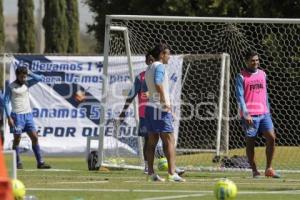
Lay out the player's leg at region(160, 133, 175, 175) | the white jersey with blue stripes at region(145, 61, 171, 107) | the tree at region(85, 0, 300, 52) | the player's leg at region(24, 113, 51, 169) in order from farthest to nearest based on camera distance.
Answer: the tree at region(85, 0, 300, 52) < the player's leg at region(24, 113, 51, 169) < the white jersey with blue stripes at region(145, 61, 171, 107) < the player's leg at region(160, 133, 175, 175)

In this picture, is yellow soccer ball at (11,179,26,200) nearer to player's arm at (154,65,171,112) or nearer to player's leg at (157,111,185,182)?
player's leg at (157,111,185,182)

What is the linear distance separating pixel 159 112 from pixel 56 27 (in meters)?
31.1

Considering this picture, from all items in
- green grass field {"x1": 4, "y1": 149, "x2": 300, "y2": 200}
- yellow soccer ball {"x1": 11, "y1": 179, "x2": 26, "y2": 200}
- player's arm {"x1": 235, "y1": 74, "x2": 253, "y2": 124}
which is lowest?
green grass field {"x1": 4, "y1": 149, "x2": 300, "y2": 200}

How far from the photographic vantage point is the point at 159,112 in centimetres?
1533

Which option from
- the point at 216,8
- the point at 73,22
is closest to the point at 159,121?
the point at 216,8

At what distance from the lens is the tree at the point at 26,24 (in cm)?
4906

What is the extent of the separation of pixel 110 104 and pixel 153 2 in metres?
10.1

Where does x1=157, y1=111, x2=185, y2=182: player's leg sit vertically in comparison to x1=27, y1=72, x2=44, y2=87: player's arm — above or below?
below

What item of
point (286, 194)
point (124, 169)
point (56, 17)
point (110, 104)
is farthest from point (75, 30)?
point (286, 194)

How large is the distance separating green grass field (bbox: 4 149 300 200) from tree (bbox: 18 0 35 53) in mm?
31952

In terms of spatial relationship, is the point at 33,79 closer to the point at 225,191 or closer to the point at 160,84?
the point at 160,84

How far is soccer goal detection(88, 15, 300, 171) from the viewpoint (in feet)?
67.3

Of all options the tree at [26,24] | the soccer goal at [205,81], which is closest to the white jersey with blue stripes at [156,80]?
the soccer goal at [205,81]

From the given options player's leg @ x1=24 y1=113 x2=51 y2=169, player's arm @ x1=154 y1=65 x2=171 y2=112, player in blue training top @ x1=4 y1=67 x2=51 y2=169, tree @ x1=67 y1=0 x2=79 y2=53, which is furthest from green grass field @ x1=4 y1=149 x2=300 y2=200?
tree @ x1=67 y1=0 x2=79 y2=53
